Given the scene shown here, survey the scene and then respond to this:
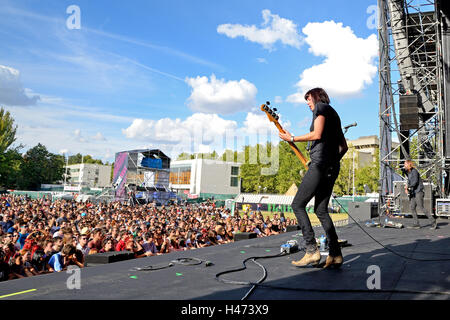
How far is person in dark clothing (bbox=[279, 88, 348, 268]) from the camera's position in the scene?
3.30 metres

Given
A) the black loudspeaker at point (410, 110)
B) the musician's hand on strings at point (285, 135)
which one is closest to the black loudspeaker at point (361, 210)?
the black loudspeaker at point (410, 110)

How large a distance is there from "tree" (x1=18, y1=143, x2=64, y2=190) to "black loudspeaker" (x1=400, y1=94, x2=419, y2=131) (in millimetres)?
74516

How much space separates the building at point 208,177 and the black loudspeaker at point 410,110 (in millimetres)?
51834

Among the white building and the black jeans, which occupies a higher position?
the white building

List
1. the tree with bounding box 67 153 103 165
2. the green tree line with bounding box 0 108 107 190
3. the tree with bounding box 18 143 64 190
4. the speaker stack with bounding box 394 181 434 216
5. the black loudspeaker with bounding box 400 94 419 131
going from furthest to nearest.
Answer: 1. the tree with bounding box 67 153 103 165
2. the tree with bounding box 18 143 64 190
3. the green tree line with bounding box 0 108 107 190
4. the black loudspeaker with bounding box 400 94 419 131
5. the speaker stack with bounding box 394 181 434 216

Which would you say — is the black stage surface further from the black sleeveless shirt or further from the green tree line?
the green tree line


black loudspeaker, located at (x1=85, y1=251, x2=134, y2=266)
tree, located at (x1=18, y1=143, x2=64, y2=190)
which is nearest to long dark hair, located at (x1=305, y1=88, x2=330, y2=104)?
black loudspeaker, located at (x1=85, y1=251, x2=134, y2=266)

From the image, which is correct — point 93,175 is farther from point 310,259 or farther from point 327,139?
point 327,139

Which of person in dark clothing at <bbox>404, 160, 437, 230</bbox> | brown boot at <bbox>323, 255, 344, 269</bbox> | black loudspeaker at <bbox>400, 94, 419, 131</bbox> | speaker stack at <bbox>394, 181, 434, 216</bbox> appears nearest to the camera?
brown boot at <bbox>323, 255, 344, 269</bbox>

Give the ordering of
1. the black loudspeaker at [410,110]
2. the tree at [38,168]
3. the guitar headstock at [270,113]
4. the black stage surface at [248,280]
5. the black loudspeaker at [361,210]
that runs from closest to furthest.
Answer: the black stage surface at [248,280] < the guitar headstock at [270,113] < the black loudspeaker at [361,210] < the black loudspeaker at [410,110] < the tree at [38,168]

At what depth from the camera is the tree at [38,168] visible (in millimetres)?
73375

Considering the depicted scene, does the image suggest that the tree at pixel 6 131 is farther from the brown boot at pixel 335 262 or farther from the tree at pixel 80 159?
the tree at pixel 80 159

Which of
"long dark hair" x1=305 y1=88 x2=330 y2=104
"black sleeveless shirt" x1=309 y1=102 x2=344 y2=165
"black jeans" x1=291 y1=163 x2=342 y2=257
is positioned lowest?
"black jeans" x1=291 y1=163 x2=342 y2=257
